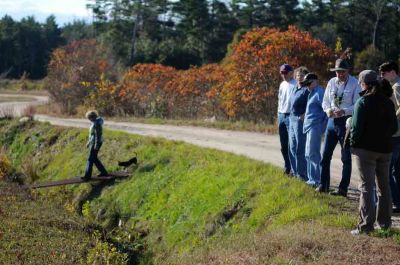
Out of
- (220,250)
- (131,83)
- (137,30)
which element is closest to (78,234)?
(220,250)

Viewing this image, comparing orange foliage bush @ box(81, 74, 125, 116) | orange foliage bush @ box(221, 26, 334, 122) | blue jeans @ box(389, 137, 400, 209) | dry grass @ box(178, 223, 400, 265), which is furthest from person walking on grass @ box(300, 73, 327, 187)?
orange foliage bush @ box(81, 74, 125, 116)

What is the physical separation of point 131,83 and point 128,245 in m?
15.4

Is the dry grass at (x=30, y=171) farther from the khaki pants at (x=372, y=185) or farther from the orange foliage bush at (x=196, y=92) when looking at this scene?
the khaki pants at (x=372, y=185)

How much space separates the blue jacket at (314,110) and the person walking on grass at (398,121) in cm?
148

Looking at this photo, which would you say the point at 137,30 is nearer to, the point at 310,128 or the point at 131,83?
the point at 131,83

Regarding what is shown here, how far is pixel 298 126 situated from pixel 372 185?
3.01 meters

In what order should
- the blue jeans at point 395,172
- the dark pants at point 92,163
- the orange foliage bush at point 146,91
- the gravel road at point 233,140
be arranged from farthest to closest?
the orange foliage bush at point 146,91 → the dark pants at point 92,163 → the gravel road at point 233,140 → the blue jeans at point 395,172

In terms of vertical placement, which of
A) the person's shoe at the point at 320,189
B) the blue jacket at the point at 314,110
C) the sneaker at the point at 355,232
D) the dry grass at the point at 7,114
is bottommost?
the dry grass at the point at 7,114

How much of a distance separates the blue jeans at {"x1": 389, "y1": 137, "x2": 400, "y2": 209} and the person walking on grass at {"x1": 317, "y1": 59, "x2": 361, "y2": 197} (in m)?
0.69

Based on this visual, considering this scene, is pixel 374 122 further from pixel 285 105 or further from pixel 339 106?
pixel 285 105

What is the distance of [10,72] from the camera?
6525 centimetres

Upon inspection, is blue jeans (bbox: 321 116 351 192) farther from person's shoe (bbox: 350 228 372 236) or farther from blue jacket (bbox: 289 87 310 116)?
person's shoe (bbox: 350 228 372 236)

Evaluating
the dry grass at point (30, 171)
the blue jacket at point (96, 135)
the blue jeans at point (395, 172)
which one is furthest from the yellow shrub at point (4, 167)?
the blue jeans at point (395, 172)

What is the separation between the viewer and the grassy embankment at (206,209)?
6.82 m
